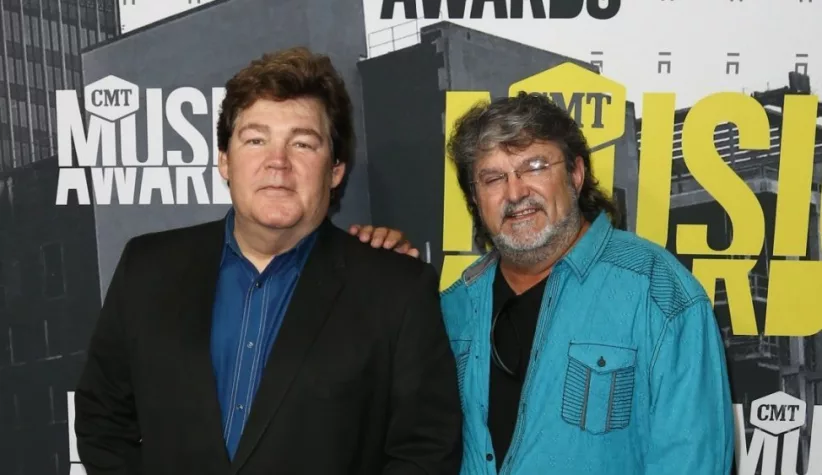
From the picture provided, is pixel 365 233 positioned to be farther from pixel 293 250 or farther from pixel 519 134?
pixel 519 134

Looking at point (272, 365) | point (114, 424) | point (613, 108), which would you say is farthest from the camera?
point (613, 108)

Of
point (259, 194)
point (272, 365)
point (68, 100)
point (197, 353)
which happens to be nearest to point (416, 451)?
point (272, 365)

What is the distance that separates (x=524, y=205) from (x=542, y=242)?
0.09 metres

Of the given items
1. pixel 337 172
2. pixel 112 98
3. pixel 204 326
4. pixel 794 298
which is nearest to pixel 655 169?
pixel 794 298

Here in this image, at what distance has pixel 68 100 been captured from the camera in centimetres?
270

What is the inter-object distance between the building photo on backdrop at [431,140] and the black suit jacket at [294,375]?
913mm

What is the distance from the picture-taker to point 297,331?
5.44ft

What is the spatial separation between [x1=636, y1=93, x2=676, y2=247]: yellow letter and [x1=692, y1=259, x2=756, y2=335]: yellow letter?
16 centimetres

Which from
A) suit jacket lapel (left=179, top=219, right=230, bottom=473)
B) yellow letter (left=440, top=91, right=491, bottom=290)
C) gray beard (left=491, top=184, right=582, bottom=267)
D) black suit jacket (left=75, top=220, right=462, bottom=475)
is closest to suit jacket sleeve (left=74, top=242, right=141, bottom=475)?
black suit jacket (left=75, top=220, right=462, bottom=475)

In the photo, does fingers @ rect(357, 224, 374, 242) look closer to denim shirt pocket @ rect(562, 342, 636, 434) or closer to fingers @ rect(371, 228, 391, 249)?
fingers @ rect(371, 228, 391, 249)

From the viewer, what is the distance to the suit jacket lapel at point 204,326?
1.62m

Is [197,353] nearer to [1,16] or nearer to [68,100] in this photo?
[68,100]

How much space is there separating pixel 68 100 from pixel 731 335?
227 cm

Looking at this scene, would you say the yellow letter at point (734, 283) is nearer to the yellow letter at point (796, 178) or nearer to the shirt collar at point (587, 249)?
the yellow letter at point (796, 178)
